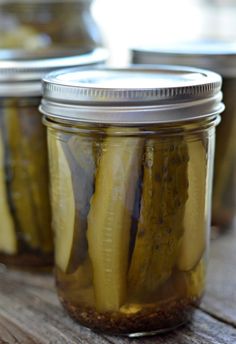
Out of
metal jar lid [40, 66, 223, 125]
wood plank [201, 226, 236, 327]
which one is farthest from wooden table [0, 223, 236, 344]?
metal jar lid [40, 66, 223, 125]

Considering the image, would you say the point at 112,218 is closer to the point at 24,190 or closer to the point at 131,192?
the point at 131,192

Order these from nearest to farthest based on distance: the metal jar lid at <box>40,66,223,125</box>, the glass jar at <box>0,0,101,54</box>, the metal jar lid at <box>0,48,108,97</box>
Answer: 1. the metal jar lid at <box>40,66,223,125</box>
2. the metal jar lid at <box>0,48,108,97</box>
3. the glass jar at <box>0,0,101,54</box>

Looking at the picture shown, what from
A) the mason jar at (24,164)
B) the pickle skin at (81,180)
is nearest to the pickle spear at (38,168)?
the mason jar at (24,164)

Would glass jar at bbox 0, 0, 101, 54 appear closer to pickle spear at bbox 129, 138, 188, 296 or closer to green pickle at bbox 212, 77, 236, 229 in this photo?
green pickle at bbox 212, 77, 236, 229

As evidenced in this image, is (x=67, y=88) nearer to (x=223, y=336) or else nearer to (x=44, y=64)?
(x=44, y=64)

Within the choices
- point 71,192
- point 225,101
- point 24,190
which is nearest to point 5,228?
point 24,190

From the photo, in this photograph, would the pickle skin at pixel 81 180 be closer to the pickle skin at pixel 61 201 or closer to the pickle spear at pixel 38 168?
the pickle skin at pixel 61 201
